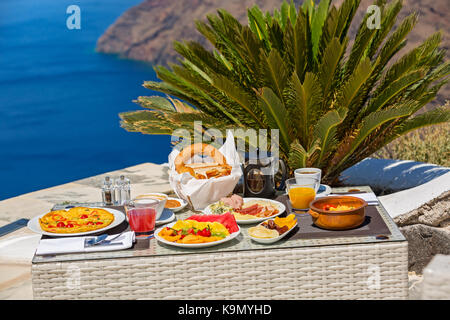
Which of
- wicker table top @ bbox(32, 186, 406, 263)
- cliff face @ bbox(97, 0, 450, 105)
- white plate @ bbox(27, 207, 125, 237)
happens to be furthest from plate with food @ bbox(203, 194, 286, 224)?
cliff face @ bbox(97, 0, 450, 105)

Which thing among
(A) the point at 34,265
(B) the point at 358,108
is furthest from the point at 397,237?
(B) the point at 358,108

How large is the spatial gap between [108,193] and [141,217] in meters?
0.76

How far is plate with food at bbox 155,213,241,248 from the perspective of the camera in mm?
2615

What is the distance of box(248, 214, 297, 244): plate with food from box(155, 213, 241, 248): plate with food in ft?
0.31

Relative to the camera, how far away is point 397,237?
8.75 feet

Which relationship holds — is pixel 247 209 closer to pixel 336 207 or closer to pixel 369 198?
pixel 336 207

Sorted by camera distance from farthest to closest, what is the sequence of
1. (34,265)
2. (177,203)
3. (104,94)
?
(104,94) → (177,203) → (34,265)

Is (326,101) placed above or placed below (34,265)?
above

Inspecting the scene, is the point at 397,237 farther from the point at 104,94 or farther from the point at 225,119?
the point at 104,94

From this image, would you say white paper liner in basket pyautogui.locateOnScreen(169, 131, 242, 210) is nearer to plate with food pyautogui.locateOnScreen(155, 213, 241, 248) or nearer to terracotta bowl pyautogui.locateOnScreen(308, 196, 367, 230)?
plate with food pyautogui.locateOnScreen(155, 213, 241, 248)

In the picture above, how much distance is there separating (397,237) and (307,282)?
1.62 ft

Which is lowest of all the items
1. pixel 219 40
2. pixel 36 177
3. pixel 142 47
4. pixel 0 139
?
A: pixel 36 177

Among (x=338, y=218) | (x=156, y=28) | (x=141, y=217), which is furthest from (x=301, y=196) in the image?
(x=156, y=28)

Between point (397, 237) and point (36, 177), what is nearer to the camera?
point (397, 237)
